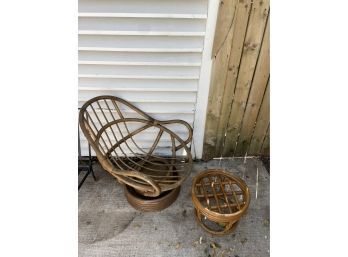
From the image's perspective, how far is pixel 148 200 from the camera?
2.05 m

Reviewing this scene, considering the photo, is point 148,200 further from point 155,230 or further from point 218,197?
point 218,197

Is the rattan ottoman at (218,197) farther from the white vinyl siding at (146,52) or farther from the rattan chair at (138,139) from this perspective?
the white vinyl siding at (146,52)

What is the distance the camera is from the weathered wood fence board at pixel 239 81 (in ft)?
5.74

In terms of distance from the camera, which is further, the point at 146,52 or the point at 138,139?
the point at 138,139

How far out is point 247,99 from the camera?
2170mm

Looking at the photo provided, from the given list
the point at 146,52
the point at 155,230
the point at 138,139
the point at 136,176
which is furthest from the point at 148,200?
the point at 146,52

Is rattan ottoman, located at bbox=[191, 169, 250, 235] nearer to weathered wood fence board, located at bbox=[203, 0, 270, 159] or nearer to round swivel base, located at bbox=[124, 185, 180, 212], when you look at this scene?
round swivel base, located at bbox=[124, 185, 180, 212]

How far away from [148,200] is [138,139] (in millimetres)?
566

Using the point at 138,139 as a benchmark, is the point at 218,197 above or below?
below
